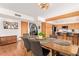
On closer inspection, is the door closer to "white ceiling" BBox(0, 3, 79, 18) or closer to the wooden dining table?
"white ceiling" BBox(0, 3, 79, 18)

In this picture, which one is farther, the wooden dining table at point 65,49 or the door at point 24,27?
the door at point 24,27

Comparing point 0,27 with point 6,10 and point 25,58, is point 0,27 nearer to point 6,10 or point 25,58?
point 6,10

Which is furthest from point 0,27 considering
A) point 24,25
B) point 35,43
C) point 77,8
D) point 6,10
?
point 77,8

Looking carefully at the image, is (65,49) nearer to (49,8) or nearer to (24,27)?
(49,8)

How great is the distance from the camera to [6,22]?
5980 mm

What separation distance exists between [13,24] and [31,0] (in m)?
5.91

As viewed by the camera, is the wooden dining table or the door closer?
the wooden dining table

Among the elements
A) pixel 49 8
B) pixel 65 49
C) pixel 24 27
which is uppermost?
pixel 49 8

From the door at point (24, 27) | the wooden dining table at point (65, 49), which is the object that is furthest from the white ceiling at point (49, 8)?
the door at point (24, 27)

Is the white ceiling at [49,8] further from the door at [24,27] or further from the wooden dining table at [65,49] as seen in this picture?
the door at [24,27]

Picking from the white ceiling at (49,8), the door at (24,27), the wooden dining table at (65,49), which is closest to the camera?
the wooden dining table at (65,49)

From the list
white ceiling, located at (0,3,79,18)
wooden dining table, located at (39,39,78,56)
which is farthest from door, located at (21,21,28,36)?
wooden dining table, located at (39,39,78,56)

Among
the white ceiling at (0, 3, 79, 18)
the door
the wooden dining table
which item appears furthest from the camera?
the door

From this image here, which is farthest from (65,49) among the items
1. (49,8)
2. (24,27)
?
(24,27)
